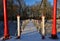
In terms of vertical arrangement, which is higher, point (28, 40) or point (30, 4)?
point (30, 4)

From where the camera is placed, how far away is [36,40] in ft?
14.5

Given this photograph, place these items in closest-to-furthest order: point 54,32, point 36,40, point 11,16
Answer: point 36,40 < point 54,32 < point 11,16

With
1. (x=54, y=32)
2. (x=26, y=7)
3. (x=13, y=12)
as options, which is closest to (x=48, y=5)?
(x=13, y=12)

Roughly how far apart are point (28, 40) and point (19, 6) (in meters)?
13.4

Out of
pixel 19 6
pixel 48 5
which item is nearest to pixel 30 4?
pixel 19 6

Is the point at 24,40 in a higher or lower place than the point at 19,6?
lower

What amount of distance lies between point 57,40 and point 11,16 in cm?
1307

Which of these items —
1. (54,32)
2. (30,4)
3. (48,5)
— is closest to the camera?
(54,32)

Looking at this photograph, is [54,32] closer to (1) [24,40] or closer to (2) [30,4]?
(1) [24,40]

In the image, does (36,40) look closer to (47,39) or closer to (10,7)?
(47,39)

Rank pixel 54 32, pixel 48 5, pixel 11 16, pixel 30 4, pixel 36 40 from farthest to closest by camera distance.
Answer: pixel 30 4
pixel 11 16
pixel 48 5
pixel 54 32
pixel 36 40

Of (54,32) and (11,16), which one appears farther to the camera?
(11,16)

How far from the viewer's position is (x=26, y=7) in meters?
20.5

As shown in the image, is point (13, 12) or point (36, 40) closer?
point (36, 40)
